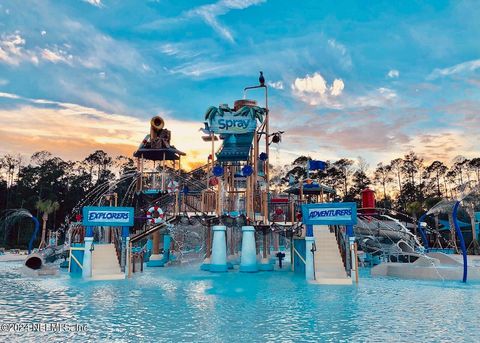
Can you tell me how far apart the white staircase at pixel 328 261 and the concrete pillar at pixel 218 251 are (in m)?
5.87

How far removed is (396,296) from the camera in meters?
14.5

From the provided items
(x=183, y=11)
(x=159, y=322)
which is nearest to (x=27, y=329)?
(x=159, y=322)

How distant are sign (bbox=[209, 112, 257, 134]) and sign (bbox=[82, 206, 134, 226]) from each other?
26.8ft

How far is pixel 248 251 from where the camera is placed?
79.4 ft

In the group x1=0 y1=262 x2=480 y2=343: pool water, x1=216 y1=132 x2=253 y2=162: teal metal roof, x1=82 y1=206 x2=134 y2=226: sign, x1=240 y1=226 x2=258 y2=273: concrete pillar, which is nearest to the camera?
x1=0 y1=262 x2=480 y2=343: pool water

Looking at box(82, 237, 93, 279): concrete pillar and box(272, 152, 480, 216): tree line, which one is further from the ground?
box(272, 152, 480, 216): tree line

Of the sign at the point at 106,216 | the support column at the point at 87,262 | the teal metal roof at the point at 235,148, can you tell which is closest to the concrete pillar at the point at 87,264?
the support column at the point at 87,262

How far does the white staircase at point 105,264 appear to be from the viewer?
1962 centimetres

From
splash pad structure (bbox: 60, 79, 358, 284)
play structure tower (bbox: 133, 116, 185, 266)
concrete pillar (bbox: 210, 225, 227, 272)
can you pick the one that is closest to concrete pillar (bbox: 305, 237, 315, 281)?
splash pad structure (bbox: 60, 79, 358, 284)

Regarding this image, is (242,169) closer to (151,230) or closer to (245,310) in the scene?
(151,230)

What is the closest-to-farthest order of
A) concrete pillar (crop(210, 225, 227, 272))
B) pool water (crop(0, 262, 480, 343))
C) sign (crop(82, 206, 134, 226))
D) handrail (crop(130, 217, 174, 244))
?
pool water (crop(0, 262, 480, 343)), sign (crop(82, 206, 134, 226)), handrail (crop(130, 217, 174, 244)), concrete pillar (crop(210, 225, 227, 272))

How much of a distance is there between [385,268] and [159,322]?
16.2 metres

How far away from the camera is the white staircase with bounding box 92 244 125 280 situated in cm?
1962

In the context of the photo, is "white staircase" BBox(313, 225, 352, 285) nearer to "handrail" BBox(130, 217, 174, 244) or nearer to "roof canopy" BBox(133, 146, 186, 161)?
"handrail" BBox(130, 217, 174, 244)
